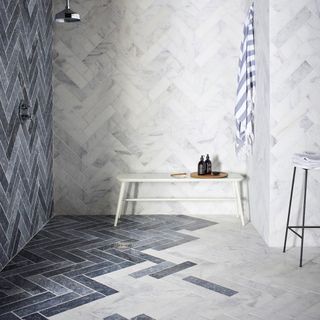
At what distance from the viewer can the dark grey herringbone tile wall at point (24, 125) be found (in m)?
3.16

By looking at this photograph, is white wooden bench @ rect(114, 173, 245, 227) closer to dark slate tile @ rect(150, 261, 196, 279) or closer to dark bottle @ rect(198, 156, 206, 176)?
dark bottle @ rect(198, 156, 206, 176)

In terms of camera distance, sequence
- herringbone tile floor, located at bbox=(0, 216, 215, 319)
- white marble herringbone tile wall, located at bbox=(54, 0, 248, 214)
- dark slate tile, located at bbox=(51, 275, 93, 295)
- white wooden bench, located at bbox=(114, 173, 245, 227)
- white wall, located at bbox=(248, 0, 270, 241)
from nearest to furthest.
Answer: herringbone tile floor, located at bbox=(0, 216, 215, 319), dark slate tile, located at bbox=(51, 275, 93, 295), white wall, located at bbox=(248, 0, 270, 241), white wooden bench, located at bbox=(114, 173, 245, 227), white marble herringbone tile wall, located at bbox=(54, 0, 248, 214)

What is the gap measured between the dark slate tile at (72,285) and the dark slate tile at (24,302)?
145 mm

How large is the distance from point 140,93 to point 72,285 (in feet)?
7.92

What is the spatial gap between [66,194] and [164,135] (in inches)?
46.8

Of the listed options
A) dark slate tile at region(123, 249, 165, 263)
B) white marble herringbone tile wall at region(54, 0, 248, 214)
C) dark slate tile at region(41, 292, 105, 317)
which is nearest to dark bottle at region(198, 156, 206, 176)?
white marble herringbone tile wall at region(54, 0, 248, 214)

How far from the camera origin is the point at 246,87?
4051 mm

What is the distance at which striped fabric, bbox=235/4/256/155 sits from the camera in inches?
158

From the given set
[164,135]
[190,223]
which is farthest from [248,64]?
Answer: [190,223]

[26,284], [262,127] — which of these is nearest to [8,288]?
[26,284]

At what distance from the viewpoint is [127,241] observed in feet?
12.2

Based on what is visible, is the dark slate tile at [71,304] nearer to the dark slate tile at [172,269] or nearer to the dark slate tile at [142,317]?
the dark slate tile at [142,317]

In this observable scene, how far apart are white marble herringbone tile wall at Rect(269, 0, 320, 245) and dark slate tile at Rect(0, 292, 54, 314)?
1.79 m

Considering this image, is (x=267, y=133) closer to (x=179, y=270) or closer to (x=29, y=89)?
(x=179, y=270)
